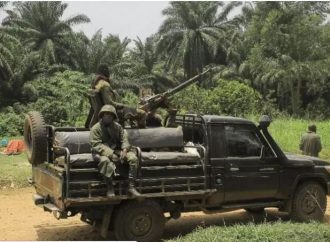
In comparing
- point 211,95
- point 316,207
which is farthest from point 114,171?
point 211,95

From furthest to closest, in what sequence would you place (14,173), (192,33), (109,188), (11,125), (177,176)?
(192,33)
(11,125)
(14,173)
(177,176)
(109,188)

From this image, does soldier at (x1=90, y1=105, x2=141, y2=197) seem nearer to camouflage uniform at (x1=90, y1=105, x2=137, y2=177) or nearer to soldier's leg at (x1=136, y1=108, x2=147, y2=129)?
camouflage uniform at (x1=90, y1=105, x2=137, y2=177)

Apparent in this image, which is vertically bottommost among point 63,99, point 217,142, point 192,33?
point 217,142

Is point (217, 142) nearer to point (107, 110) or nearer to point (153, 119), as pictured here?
point (153, 119)

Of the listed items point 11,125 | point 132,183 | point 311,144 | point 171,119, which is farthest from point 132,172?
point 11,125

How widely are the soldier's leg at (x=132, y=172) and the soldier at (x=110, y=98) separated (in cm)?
90

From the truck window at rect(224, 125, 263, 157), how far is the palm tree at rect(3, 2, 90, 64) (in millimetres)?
34586

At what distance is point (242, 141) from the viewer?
28.2 feet

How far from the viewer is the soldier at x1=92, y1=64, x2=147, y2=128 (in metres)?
8.06

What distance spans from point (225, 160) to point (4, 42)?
104 feet

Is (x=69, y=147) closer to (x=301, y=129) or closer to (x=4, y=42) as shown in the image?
(x=301, y=129)

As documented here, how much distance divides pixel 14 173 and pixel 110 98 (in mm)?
6244

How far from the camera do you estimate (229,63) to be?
49.6 meters

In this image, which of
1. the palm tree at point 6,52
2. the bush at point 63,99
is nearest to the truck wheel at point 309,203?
the bush at point 63,99
